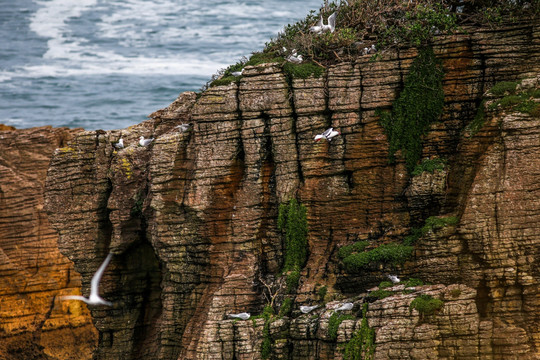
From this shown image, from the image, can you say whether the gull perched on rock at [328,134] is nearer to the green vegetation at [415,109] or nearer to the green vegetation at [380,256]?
the green vegetation at [415,109]

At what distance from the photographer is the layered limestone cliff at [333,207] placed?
16750mm

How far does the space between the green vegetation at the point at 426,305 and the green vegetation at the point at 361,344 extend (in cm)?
104

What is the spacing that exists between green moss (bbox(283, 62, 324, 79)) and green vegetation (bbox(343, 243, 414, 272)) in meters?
4.35

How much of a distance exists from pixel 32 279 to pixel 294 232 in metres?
12.3

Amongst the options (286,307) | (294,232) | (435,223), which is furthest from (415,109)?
(286,307)

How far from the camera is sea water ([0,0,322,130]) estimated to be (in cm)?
4525

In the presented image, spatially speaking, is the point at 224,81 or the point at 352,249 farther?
the point at 224,81

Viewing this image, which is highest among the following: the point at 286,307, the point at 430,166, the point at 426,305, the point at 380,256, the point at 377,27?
the point at 377,27

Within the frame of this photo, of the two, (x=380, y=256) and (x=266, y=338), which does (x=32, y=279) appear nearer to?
(x=266, y=338)

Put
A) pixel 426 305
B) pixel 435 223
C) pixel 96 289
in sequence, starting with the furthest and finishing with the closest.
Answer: pixel 96 289 → pixel 435 223 → pixel 426 305

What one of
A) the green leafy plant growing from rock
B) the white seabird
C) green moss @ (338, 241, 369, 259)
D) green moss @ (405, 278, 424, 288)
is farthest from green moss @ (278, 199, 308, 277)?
the white seabird

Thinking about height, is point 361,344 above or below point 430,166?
below

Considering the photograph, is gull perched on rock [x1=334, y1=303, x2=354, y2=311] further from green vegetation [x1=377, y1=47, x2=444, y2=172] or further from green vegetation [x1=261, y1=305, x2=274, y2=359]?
green vegetation [x1=377, y1=47, x2=444, y2=172]

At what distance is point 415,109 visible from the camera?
61.3ft
